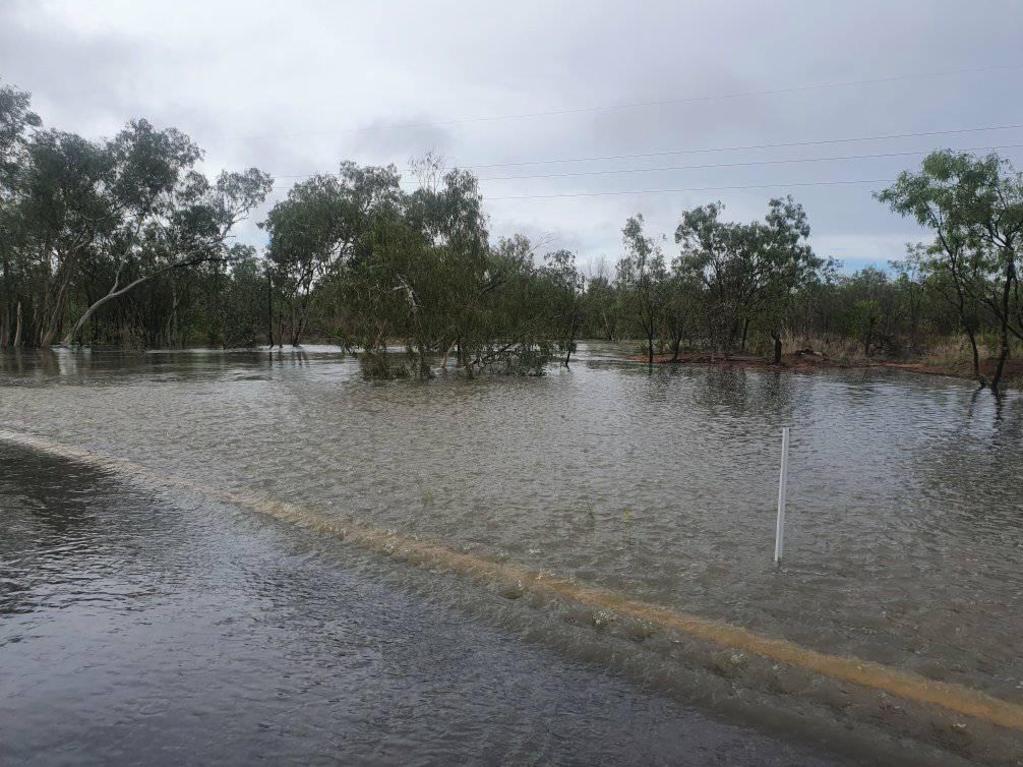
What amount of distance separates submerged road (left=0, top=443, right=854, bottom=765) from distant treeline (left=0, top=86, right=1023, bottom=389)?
16.4 metres

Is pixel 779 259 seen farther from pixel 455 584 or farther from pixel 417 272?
pixel 455 584

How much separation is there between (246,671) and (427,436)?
733cm

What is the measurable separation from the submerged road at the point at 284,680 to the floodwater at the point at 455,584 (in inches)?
0.6

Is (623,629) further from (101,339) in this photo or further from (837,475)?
(101,339)

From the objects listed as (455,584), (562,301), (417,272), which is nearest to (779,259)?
(562,301)

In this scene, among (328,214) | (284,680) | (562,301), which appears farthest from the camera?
(328,214)

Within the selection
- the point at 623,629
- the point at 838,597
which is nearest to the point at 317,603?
the point at 623,629

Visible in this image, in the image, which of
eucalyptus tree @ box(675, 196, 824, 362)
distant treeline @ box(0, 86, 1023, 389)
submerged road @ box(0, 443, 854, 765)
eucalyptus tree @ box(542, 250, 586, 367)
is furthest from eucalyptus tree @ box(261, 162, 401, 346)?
submerged road @ box(0, 443, 854, 765)

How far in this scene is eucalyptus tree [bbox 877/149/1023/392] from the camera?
800 inches

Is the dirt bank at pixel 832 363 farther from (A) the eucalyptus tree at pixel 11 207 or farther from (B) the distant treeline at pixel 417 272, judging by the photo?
(A) the eucalyptus tree at pixel 11 207

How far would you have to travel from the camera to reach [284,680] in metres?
3.32

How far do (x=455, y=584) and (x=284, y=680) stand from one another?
154 cm

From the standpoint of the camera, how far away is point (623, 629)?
4.00m

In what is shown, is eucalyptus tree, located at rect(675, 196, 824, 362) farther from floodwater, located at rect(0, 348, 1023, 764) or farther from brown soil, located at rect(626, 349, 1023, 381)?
floodwater, located at rect(0, 348, 1023, 764)
